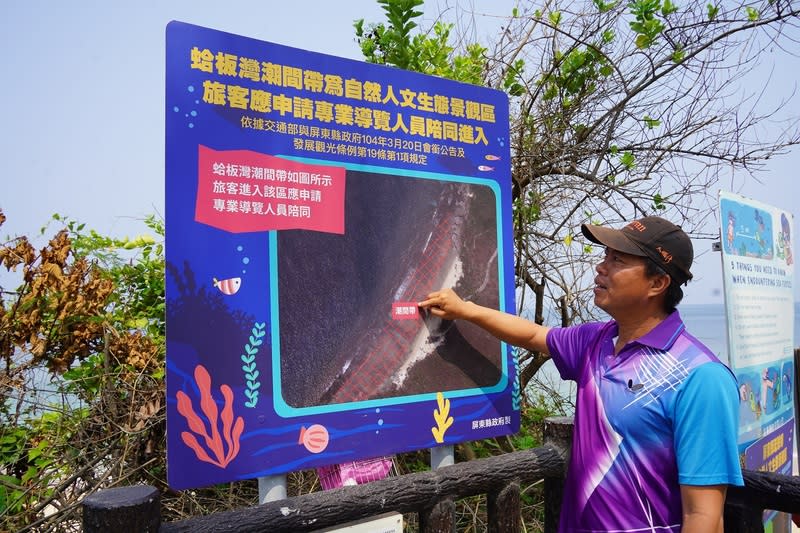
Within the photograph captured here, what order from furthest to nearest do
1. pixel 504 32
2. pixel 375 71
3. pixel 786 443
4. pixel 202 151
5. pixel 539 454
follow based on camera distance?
pixel 504 32
pixel 786 443
pixel 539 454
pixel 375 71
pixel 202 151

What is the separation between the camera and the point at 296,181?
5.86 feet

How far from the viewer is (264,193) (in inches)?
67.9

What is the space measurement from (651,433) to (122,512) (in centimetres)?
130

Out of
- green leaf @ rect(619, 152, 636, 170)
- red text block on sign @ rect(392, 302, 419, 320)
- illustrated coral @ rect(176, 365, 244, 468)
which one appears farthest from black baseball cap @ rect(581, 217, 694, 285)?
green leaf @ rect(619, 152, 636, 170)

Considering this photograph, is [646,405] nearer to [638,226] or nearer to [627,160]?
[638,226]

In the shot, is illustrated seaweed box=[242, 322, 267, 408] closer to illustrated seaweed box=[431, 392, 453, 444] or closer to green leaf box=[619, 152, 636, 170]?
illustrated seaweed box=[431, 392, 453, 444]

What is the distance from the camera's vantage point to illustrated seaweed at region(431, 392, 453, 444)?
6.72 feet

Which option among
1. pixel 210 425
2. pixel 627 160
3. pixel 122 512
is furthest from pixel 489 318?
pixel 627 160

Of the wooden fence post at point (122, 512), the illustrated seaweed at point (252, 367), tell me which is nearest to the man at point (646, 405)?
the illustrated seaweed at point (252, 367)

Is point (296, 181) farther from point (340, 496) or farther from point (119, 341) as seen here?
point (119, 341)

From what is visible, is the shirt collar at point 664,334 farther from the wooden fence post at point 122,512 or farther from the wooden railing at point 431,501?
the wooden fence post at point 122,512

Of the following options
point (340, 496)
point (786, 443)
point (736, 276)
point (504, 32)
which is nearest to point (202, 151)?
point (340, 496)

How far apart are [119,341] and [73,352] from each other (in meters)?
0.21

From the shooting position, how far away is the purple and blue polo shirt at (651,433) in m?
1.68
